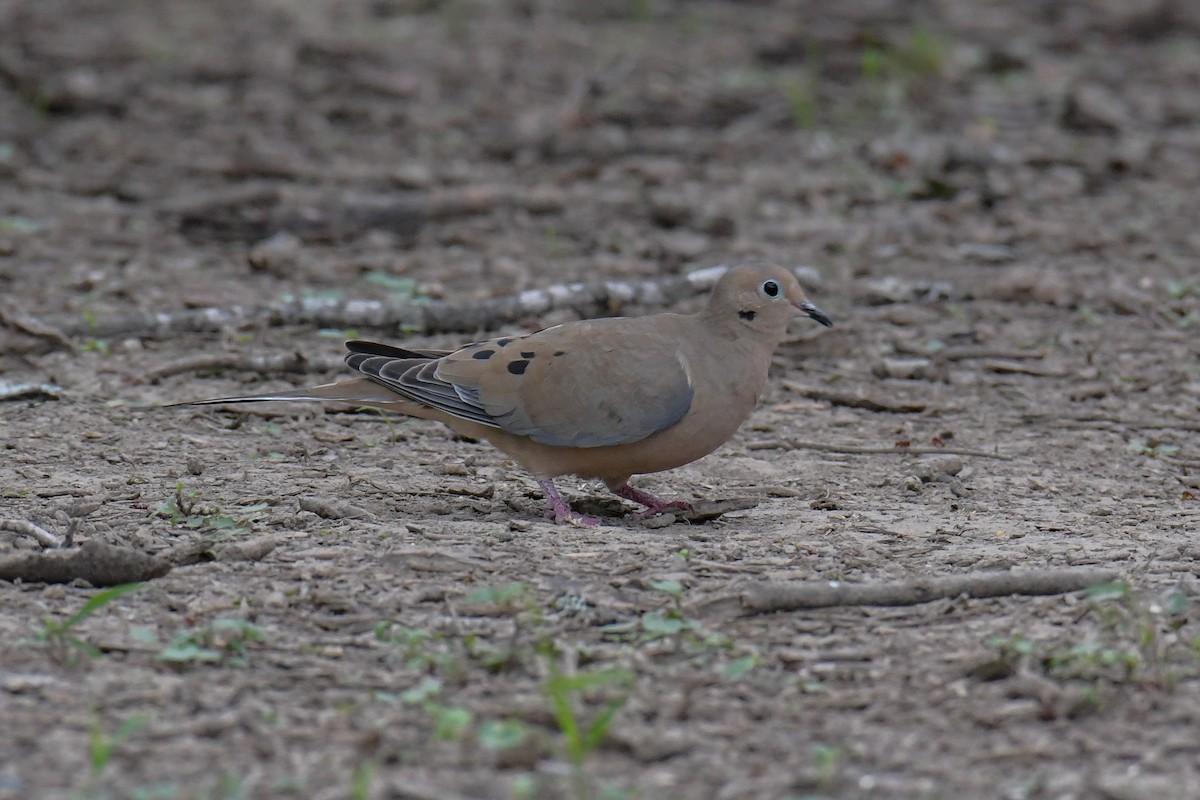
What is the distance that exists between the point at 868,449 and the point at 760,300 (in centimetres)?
78

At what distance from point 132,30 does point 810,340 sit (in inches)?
299

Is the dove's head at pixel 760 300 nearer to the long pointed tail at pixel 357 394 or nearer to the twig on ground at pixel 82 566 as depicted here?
the long pointed tail at pixel 357 394

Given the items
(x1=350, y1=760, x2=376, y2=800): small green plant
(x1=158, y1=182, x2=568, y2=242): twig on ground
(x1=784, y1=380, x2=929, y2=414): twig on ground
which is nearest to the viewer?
(x1=350, y1=760, x2=376, y2=800): small green plant

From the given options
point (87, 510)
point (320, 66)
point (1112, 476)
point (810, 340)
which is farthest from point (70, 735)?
point (320, 66)

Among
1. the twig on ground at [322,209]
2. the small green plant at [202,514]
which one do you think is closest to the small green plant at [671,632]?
the small green plant at [202,514]

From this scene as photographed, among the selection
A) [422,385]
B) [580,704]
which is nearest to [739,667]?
[580,704]

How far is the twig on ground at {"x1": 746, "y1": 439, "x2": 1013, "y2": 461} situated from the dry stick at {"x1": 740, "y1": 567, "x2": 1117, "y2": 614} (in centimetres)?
145

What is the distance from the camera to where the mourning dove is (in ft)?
15.3

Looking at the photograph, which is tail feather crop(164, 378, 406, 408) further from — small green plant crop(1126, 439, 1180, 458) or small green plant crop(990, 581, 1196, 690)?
small green plant crop(1126, 439, 1180, 458)

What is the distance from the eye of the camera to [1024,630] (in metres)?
3.62

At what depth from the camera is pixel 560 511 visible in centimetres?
469

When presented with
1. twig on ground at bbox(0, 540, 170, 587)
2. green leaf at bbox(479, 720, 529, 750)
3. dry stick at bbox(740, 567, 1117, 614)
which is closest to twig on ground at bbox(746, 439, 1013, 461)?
dry stick at bbox(740, 567, 1117, 614)

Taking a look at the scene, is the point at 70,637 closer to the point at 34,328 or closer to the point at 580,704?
the point at 580,704

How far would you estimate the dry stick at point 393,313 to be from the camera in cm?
647
